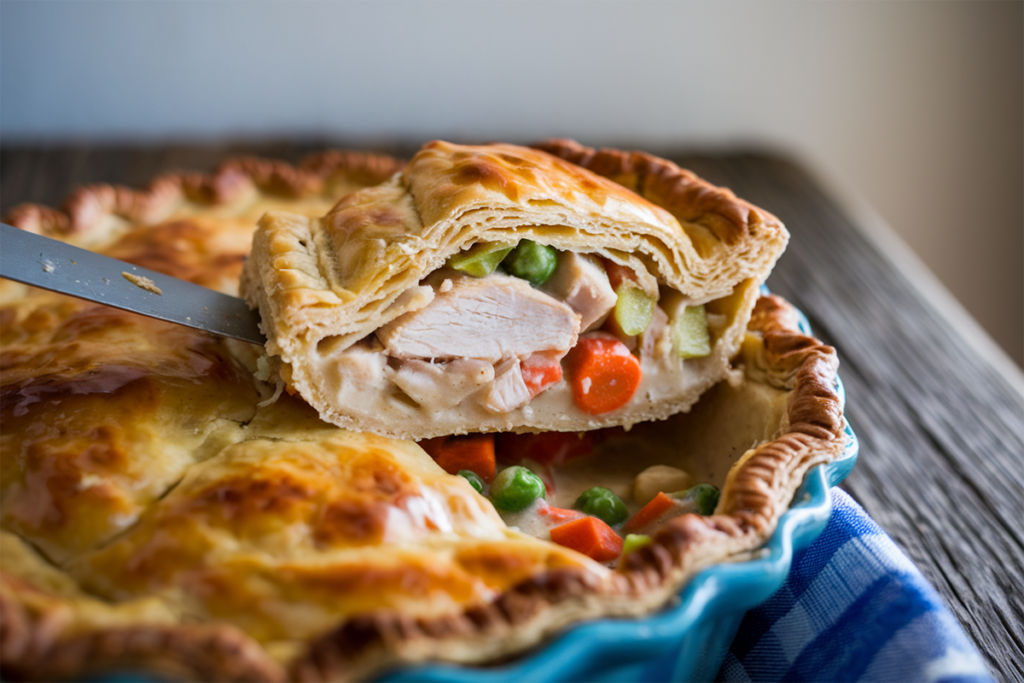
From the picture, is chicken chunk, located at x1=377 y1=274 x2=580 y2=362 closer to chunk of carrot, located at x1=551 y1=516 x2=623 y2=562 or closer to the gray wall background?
chunk of carrot, located at x1=551 y1=516 x2=623 y2=562

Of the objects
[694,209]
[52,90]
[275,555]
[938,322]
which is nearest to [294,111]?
[52,90]

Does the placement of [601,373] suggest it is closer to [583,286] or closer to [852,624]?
[583,286]

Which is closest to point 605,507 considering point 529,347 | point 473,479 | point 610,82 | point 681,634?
point 473,479

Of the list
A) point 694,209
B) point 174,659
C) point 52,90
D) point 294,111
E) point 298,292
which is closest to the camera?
point 174,659

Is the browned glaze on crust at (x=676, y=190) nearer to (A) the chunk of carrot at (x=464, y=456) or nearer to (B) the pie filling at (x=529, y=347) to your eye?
(B) the pie filling at (x=529, y=347)

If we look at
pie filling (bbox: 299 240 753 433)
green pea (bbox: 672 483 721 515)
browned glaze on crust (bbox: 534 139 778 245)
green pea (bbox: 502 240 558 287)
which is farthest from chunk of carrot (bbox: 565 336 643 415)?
browned glaze on crust (bbox: 534 139 778 245)

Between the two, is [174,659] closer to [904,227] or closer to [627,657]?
[627,657]
